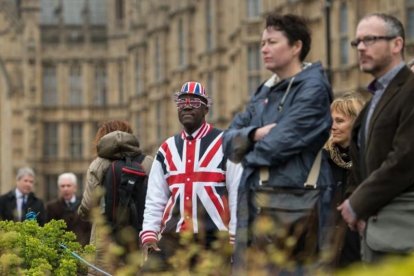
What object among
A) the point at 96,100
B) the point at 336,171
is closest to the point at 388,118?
the point at 336,171

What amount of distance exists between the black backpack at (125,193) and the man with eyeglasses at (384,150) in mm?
4770

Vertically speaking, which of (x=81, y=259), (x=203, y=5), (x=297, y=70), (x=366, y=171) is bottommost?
(x=81, y=259)

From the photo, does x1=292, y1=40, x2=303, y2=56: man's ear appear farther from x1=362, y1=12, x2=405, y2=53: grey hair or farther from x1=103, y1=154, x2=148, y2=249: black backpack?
x1=103, y1=154, x2=148, y2=249: black backpack

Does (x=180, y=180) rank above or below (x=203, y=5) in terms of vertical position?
below

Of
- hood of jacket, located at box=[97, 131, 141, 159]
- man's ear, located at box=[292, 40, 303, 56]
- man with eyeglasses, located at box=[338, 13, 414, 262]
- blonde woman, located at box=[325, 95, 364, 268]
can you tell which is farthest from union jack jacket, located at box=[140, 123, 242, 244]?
man with eyeglasses, located at box=[338, 13, 414, 262]

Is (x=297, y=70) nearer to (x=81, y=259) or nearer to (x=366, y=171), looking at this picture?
(x=366, y=171)

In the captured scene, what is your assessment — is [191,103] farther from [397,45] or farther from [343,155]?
[397,45]

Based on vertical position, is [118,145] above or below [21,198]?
above

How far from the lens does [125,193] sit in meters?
13.6

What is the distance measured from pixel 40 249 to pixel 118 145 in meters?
2.71

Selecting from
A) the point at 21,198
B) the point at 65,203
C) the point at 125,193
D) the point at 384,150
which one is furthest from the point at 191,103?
the point at 21,198

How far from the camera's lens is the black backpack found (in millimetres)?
13547

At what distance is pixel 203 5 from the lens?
56688 millimetres

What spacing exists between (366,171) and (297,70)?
91cm
